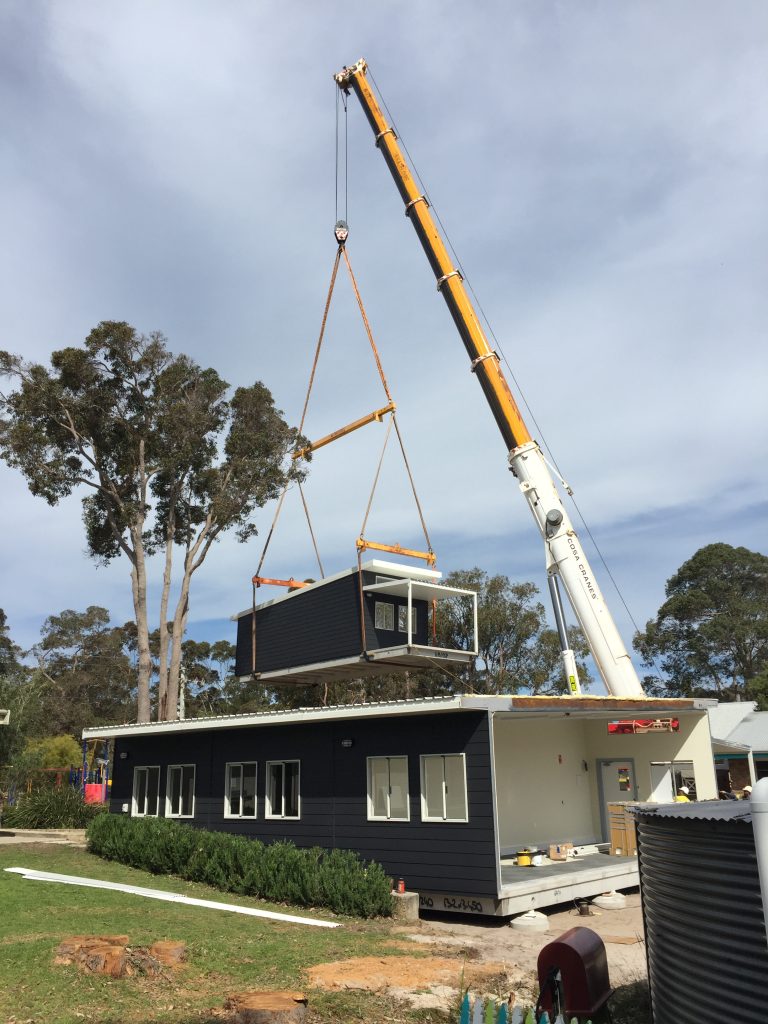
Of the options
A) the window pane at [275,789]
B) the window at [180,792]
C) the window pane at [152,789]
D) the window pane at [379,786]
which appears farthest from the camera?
the window pane at [152,789]

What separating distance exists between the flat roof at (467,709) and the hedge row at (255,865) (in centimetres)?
228

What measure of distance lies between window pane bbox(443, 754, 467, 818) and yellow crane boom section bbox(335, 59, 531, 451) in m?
8.39

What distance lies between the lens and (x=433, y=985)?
30.7ft

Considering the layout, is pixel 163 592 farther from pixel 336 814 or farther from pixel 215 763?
pixel 336 814

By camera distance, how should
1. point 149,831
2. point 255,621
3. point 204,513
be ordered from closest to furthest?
point 149,831 → point 255,621 → point 204,513

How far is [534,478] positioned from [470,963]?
1165 cm

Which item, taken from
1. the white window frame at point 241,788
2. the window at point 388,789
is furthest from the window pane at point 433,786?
the white window frame at point 241,788

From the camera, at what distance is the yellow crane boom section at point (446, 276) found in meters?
20.3

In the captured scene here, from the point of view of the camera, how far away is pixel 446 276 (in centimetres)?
2152

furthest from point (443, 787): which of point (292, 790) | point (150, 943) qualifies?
point (150, 943)

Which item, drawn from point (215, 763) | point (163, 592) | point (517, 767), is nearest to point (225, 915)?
point (215, 763)

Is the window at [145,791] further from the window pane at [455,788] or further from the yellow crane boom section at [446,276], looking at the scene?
the yellow crane boom section at [446,276]

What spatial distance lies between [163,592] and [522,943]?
76.7 feet

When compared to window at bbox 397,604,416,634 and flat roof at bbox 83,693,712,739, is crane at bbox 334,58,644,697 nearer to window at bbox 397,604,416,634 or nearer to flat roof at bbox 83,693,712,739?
flat roof at bbox 83,693,712,739
